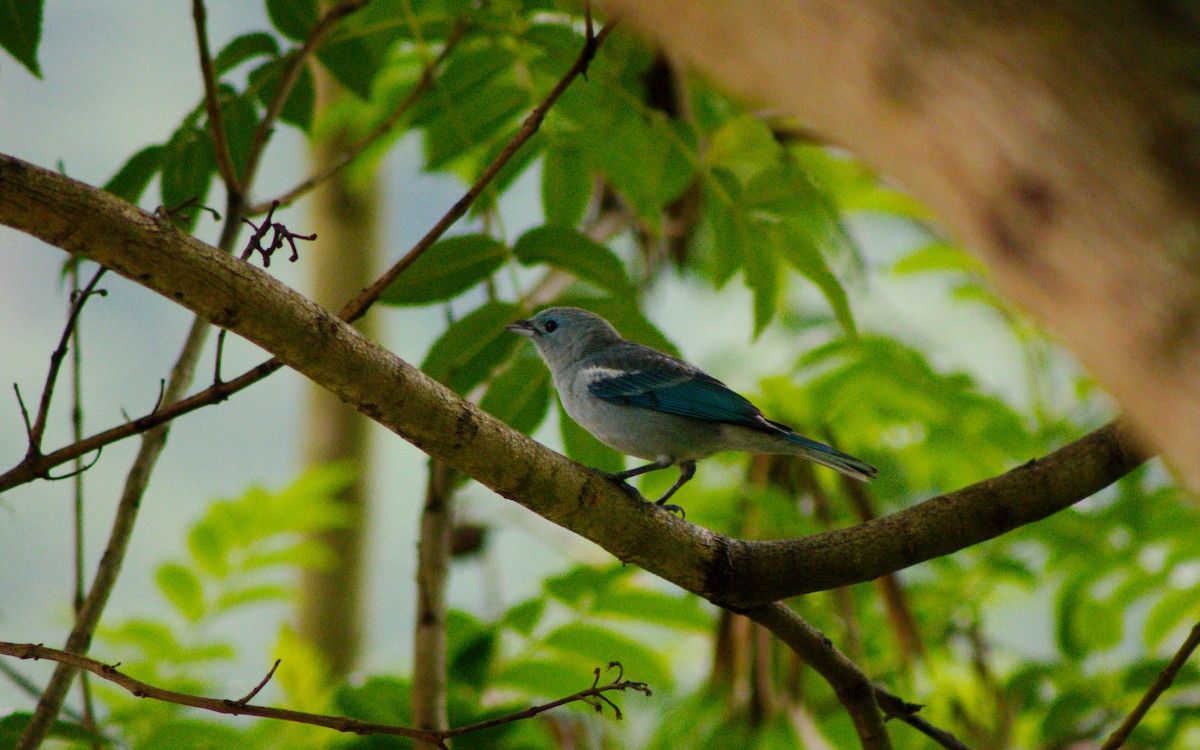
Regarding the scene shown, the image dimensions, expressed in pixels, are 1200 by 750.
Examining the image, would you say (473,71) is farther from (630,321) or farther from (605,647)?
(605,647)

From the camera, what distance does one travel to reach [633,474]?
348 cm

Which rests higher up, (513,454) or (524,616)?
(524,616)

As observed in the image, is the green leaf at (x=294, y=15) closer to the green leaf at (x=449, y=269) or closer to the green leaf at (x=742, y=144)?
the green leaf at (x=449, y=269)

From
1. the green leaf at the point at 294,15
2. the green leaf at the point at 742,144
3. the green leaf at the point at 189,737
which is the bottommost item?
the green leaf at the point at 189,737

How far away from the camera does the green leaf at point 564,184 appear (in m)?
4.31

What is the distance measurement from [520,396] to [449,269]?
0.53m

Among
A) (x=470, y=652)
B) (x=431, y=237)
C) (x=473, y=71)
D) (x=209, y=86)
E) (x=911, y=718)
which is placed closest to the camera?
(x=431, y=237)

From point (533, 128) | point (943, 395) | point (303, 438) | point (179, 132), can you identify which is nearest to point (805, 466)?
point (943, 395)

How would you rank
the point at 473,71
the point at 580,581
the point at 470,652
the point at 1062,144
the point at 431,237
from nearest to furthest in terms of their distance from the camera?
1. the point at 1062,144
2. the point at 431,237
3. the point at 580,581
4. the point at 470,652
5. the point at 473,71

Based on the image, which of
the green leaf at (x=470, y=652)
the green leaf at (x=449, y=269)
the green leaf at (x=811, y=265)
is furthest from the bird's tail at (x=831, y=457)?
the green leaf at (x=470, y=652)

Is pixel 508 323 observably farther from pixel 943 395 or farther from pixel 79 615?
pixel 943 395

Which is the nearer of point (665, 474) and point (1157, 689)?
point (1157, 689)

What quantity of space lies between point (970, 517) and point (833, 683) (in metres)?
0.69

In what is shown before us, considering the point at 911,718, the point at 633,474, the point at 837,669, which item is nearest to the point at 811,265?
the point at 633,474
